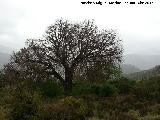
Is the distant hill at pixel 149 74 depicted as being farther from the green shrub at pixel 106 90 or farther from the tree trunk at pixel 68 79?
the green shrub at pixel 106 90

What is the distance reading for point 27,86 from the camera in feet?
107

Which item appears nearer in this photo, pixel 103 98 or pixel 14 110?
pixel 14 110

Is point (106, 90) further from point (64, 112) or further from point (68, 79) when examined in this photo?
point (64, 112)

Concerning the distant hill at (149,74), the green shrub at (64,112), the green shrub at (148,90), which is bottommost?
the green shrub at (64,112)

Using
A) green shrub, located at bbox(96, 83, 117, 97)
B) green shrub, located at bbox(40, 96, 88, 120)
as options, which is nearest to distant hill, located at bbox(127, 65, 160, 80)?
green shrub, located at bbox(96, 83, 117, 97)

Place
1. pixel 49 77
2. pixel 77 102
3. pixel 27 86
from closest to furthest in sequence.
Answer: pixel 77 102 < pixel 27 86 < pixel 49 77

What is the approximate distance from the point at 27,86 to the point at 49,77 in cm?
330

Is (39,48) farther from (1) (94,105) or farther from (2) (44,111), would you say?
(2) (44,111)

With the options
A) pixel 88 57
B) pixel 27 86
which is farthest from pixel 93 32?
pixel 27 86

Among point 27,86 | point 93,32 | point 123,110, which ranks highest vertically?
point 93,32

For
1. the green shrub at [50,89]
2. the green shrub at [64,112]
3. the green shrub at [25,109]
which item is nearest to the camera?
the green shrub at [64,112]

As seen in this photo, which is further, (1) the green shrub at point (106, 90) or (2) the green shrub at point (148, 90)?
(1) the green shrub at point (106, 90)

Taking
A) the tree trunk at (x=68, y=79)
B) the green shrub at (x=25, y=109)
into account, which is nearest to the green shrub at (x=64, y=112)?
the green shrub at (x=25, y=109)

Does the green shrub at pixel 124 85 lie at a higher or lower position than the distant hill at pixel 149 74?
lower
